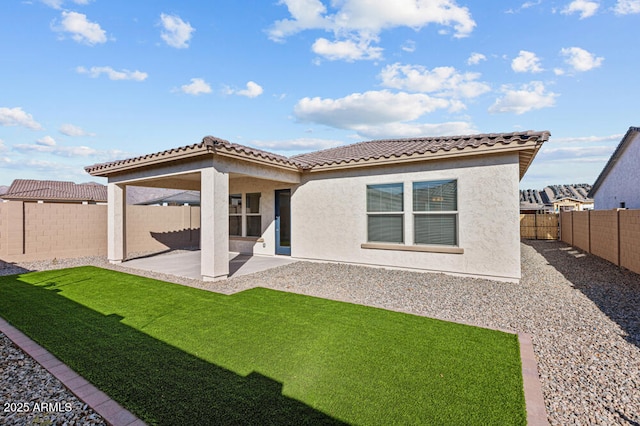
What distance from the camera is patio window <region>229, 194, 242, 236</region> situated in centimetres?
1383

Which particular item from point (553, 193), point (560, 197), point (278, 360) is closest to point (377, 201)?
point (278, 360)

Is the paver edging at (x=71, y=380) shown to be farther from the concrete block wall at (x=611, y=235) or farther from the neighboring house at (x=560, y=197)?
the neighboring house at (x=560, y=197)

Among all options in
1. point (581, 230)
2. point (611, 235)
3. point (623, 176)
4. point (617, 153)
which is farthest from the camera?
point (617, 153)

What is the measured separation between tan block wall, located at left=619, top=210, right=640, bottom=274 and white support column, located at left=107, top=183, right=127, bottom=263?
676 inches

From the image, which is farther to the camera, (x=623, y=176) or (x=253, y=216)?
(x=623, y=176)

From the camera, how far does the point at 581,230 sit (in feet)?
49.6

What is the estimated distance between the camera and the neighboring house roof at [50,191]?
86.0 ft

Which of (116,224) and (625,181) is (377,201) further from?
(625,181)

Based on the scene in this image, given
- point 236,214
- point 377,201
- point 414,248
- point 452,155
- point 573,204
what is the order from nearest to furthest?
point 452,155
point 414,248
point 377,201
point 236,214
point 573,204

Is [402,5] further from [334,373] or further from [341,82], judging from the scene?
[334,373]

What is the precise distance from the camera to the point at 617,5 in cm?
913

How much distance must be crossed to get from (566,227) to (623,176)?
492 centimetres

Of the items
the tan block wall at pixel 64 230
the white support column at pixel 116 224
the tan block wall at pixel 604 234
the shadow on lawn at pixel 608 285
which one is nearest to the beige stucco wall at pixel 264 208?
the white support column at pixel 116 224

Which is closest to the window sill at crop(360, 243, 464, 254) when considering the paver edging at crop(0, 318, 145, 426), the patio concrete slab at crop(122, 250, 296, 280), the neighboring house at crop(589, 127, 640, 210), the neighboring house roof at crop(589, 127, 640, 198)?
the patio concrete slab at crop(122, 250, 296, 280)
